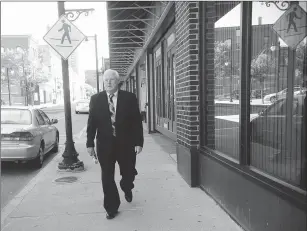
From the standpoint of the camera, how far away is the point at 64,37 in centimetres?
701

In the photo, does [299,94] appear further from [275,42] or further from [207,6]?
[207,6]

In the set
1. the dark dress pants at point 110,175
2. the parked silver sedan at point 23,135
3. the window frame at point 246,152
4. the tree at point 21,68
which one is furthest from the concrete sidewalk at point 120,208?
the tree at point 21,68

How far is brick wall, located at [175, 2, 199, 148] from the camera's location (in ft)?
16.7

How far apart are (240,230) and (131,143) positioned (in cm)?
179

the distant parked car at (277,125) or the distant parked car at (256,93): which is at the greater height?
the distant parked car at (256,93)

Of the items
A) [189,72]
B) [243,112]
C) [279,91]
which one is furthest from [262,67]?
[189,72]

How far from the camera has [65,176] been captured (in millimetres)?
6352

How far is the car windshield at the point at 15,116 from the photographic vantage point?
7.27m

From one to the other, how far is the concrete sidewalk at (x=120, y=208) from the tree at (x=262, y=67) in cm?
185

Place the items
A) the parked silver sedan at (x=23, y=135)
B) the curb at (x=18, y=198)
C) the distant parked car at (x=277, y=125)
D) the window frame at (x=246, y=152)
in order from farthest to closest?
the parked silver sedan at (x=23, y=135) < the curb at (x=18, y=198) < the distant parked car at (x=277, y=125) < the window frame at (x=246, y=152)

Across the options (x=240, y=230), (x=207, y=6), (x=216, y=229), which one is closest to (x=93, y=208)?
(x=216, y=229)

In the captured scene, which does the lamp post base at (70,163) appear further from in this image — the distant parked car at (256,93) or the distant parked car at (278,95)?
the distant parked car at (278,95)

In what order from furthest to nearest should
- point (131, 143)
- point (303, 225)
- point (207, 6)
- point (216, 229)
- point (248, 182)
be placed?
point (207, 6)
point (131, 143)
point (216, 229)
point (248, 182)
point (303, 225)

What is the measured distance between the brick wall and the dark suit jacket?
140 centimetres
